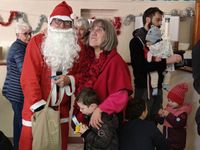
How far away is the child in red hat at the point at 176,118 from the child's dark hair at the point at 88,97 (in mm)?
1113

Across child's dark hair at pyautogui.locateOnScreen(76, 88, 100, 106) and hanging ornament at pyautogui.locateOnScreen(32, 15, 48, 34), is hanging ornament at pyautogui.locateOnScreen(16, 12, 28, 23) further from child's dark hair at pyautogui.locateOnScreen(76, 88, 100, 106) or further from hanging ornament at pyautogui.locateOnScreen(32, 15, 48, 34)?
child's dark hair at pyautogui.locateOnScreen(76, 88, 100, 106)

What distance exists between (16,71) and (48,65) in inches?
29.5

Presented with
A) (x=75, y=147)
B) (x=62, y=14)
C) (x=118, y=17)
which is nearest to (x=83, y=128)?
(x=62, y=14)

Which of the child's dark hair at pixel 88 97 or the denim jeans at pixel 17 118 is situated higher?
the child's dark hair at pixel 88 97

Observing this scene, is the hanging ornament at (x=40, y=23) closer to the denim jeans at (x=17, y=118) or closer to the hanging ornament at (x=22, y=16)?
the hanging ornament at (x=22, y=16)

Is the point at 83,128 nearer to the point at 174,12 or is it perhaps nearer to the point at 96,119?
the point at 96,119

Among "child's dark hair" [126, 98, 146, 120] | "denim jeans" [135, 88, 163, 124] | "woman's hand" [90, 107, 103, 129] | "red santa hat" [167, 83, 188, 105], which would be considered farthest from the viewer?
"red santa hat" [167, 83, 188, 105]

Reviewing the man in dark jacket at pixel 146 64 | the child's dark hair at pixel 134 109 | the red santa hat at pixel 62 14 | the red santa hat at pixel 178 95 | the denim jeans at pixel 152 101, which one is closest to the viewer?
the child's dark hair at pixel 134 109

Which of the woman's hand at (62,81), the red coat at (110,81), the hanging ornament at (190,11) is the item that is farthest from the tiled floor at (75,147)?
the hanging ornament at (190,11)

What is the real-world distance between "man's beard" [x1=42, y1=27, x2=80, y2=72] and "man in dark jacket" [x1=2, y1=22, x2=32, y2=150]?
1.90ft

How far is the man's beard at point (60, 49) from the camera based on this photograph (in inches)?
90.4

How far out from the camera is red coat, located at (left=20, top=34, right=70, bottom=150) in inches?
87.0

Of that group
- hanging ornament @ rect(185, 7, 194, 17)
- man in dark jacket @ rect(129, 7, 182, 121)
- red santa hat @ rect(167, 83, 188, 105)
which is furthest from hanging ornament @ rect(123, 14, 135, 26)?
red santa hat @ rect(167, 83, 188, 105)

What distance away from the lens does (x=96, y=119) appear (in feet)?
6.59
